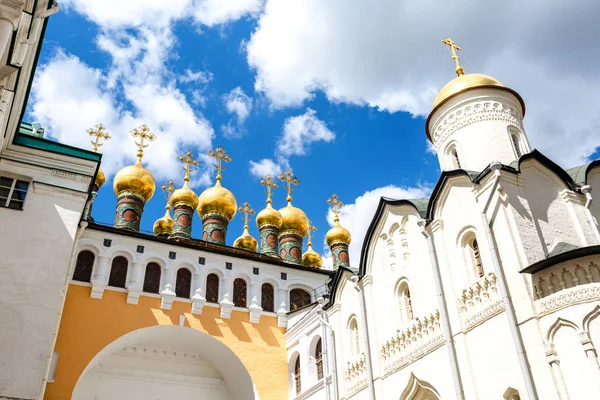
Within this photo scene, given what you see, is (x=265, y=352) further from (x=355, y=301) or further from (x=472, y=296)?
(x=472, y=296)

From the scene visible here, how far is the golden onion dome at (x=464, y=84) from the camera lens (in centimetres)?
1484

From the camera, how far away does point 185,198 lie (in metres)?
26.1

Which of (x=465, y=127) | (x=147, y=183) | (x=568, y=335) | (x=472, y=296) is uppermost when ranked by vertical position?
(x=147, y=183)

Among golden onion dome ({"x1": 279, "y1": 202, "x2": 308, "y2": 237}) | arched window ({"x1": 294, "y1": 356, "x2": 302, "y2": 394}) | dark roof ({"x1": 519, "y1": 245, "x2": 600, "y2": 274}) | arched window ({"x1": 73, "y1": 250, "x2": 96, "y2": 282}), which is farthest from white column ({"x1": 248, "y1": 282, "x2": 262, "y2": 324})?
dark roof ({"x1": 519, "y1": 245, "x2": 600, "y2": 274})

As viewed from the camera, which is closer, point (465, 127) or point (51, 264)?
point (51, 264)

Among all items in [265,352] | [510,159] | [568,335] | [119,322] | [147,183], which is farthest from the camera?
[147,183]

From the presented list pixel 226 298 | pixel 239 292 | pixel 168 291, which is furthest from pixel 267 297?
pixel 168 291

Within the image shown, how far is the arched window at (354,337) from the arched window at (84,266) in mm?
8098

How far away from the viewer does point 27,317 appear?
1134 cm

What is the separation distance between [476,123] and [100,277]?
39.0 feet

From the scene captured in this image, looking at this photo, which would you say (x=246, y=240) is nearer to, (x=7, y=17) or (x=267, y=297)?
(x=267, y=297)

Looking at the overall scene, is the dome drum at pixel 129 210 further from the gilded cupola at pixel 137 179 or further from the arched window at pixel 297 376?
the arched window at pixel 297 376

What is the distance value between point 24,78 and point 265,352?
36.0ft

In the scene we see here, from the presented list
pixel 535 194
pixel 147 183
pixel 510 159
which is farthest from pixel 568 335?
pixel 147 183
